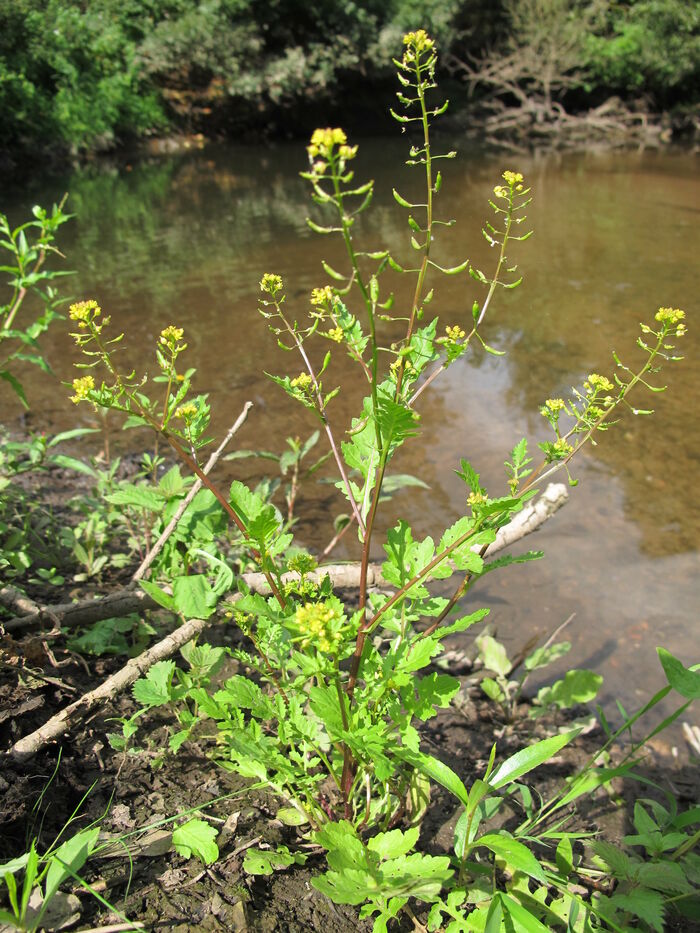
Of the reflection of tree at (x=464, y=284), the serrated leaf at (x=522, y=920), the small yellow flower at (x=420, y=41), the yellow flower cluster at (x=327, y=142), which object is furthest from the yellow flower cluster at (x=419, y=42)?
the reflection of tree at (x=464, y=284)

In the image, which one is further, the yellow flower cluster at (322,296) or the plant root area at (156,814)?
the plant root area at (156,814)

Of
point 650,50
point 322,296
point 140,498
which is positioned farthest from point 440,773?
point 650,50

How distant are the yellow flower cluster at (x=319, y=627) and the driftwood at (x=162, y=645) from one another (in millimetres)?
401

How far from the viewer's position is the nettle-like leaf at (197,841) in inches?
54.9

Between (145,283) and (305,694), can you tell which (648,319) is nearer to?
(145,283)

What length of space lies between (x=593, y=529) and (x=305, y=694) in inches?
86.7

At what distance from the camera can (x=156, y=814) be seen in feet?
5.08

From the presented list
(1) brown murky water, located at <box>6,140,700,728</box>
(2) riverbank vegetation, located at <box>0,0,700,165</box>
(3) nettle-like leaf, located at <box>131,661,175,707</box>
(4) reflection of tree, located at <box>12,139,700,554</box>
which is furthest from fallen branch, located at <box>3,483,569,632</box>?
(2) riverbank vegetation, located at <box>0,0,700,165</box>

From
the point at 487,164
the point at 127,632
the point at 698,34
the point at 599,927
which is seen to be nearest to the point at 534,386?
the point at 127,632

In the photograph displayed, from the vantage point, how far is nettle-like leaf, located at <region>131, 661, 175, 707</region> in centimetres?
155

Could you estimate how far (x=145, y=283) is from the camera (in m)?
6.58

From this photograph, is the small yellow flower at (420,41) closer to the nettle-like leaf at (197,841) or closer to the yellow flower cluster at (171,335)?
the yellow flower cluster at (171,335)

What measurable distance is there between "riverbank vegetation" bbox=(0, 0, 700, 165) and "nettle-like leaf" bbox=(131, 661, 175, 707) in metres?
15.2

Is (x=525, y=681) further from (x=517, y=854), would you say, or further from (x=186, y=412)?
(x=186, y=412)
